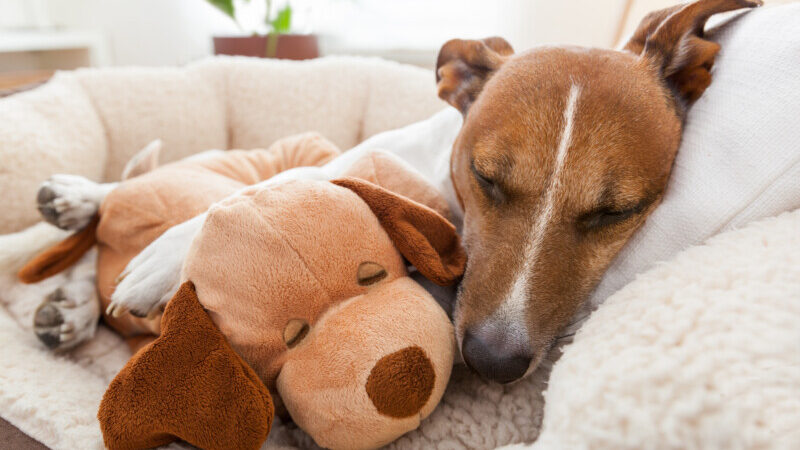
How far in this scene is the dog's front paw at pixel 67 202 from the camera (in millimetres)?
1298

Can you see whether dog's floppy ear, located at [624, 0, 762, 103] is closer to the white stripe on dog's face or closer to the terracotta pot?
the white stripe on dog's face

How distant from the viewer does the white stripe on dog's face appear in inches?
33.3

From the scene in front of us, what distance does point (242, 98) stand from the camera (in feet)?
7.52

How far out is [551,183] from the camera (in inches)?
34.7

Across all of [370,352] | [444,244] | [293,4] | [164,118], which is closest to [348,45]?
[293,4]

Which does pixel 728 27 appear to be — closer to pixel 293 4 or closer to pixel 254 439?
pixel 254 439

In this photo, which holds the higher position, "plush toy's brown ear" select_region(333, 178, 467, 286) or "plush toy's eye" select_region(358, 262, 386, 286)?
"plush toy's brown ear" select_region(333, 178, 467, 286)

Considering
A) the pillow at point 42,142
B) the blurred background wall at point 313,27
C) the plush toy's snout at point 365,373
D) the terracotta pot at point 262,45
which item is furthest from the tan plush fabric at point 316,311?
the terracotta pot at point 262,45

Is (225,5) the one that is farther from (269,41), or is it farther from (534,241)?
(534,241)

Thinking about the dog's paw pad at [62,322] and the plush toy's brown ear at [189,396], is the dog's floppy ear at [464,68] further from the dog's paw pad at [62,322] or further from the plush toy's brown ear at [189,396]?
the dog's paw pad at [62,322]

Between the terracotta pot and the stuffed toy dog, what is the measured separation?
2730mm

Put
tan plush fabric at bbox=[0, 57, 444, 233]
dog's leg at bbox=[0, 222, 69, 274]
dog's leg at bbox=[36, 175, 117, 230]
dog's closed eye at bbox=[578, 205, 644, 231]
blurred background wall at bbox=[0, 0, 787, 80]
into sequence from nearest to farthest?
1. dog's closed eye at bbox=[578, 205, 644, 231]
2. dog's leg at bbox=[36, 175, 117, 230]
3. dog's leg at bbox=[0, 222, 69, 274]
4. tan plush fabric at bbox=[0, 57, 444, 233]
5. blurred background wall at bbox=[0, 0, 787, 80]

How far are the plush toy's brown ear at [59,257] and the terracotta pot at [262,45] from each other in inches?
87.7

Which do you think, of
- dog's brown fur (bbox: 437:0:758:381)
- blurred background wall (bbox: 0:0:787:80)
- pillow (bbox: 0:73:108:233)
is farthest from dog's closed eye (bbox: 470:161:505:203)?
blurred background wall (bbox: 0:0:787:80)
